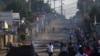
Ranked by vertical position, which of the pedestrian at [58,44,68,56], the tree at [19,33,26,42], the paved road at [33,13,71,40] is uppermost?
the pedestrian at [58,44,68,56]

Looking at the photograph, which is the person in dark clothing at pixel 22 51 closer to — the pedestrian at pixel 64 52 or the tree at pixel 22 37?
the pedestrian at pixel 64 52

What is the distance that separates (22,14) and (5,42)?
40690 mm

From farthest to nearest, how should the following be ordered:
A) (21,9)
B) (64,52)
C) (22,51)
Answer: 1. (21,9)
2. (64,52)
3. (22,51)

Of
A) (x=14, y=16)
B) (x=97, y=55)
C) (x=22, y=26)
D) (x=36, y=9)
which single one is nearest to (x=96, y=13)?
(x=22, y=26)

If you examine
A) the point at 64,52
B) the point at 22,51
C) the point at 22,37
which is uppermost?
the point at 22,51

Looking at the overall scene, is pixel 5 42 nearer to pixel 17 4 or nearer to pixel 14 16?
pixel 14 16

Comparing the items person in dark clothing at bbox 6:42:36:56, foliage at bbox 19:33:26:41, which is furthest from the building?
person in dark clothing at bbox 6:42:36:56

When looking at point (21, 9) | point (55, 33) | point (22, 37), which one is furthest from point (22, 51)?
point (55, 33)

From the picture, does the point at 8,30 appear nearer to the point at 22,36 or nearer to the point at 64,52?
the point at 22,36

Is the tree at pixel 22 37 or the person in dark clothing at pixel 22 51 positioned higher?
the person in dark clothing at pixel 22 51

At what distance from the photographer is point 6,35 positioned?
159 ft

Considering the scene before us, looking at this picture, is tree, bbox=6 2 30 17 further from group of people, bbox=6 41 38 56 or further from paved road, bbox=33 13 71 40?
group of people, bbox=6 41 38 56

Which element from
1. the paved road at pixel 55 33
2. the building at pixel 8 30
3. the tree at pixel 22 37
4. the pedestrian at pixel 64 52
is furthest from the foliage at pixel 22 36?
the pedestrian at pixel 64 52

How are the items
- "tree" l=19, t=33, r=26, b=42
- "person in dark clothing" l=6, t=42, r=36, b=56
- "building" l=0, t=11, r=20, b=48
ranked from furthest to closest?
"tree" l=19, t=33, r=26, b=42 → "building" l=0, t=11, r=20, b=48 → "person in dark clothing" l=6, t=42, r=36, b=56
